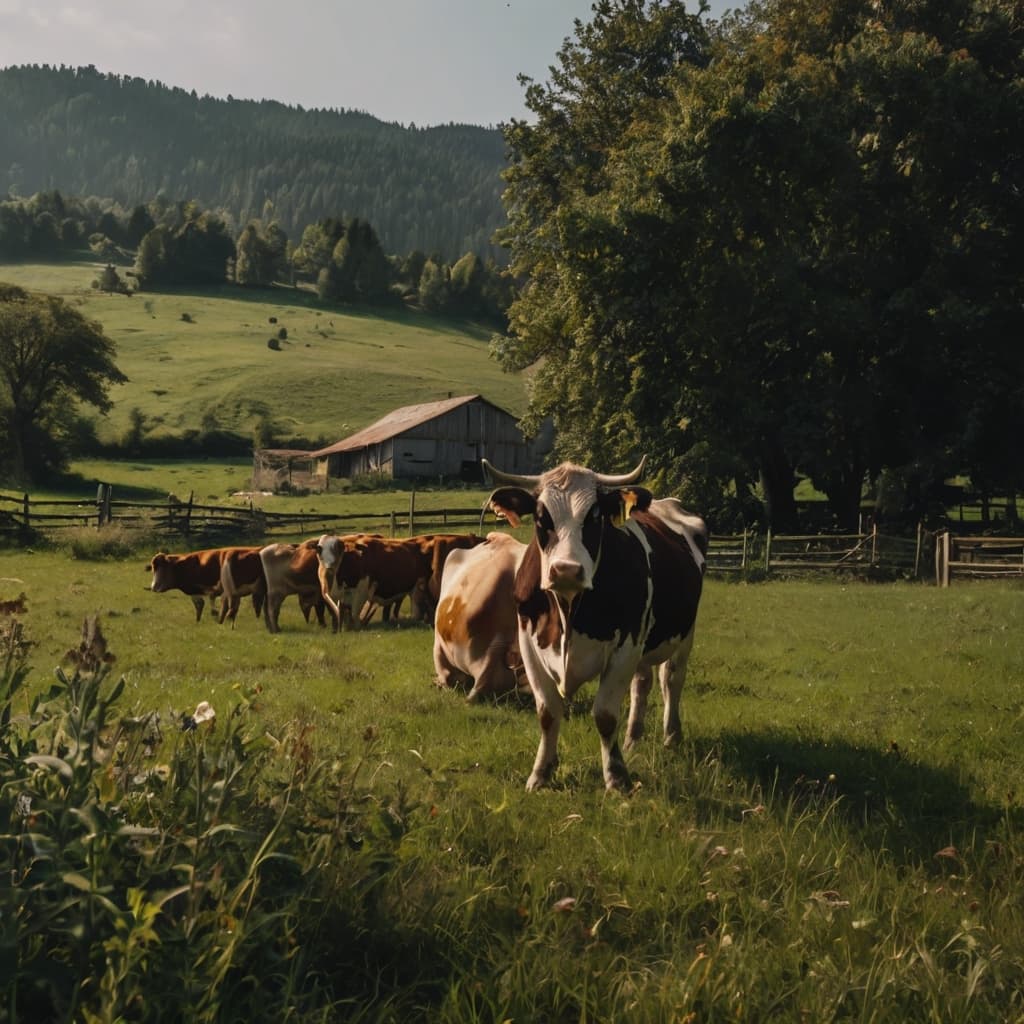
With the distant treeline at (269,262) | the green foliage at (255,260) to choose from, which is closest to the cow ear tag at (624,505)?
the distant treeline at (269,262)

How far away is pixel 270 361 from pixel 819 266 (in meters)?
75.3

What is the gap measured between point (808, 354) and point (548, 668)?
78.9 feet

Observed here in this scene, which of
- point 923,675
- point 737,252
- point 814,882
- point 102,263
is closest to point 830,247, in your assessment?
point 737,252

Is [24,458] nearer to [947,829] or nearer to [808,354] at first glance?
[808,354]

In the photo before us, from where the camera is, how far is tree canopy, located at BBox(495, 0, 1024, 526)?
25844 millimetres

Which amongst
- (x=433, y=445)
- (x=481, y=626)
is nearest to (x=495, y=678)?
(x=481, y=626)

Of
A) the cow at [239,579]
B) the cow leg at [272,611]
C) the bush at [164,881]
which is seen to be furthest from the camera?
the cow at [239,579]

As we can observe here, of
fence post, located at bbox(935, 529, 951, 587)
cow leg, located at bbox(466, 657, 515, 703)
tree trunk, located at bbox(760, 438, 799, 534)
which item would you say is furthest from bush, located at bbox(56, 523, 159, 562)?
fence post, located at bbox(935, 529, 951, 587)

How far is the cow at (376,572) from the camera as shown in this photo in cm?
1686

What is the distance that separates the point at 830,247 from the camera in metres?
28.2

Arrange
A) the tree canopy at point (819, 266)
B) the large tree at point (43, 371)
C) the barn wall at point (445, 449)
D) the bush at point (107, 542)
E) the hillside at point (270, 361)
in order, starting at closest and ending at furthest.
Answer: the tree canopy at point (819, 266)
the bush at point (107, 542)
the large tree at point (43, 371)
the barn wall at point (445, 449)
the hillside at point (270, 361)

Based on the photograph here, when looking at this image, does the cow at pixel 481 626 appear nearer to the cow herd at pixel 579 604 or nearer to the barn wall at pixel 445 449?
the cow herd at pixel 579 604

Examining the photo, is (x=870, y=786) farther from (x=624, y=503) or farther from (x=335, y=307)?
(x=335, y=307)

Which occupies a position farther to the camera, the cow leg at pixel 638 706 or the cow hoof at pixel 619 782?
the cow leg at pixel 638 706
